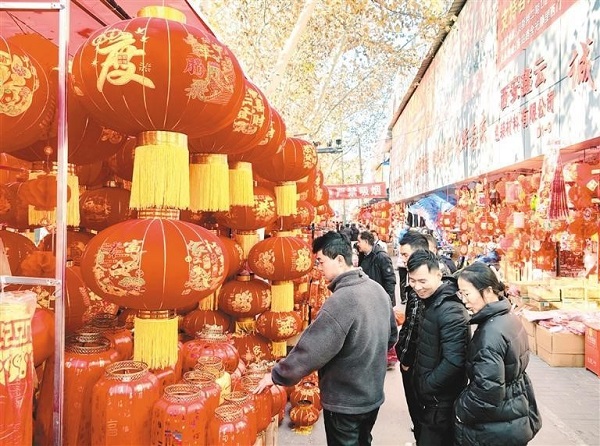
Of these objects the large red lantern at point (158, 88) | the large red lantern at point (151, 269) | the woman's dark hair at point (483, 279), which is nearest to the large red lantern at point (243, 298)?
the woman's dark hair at point (483, 279)

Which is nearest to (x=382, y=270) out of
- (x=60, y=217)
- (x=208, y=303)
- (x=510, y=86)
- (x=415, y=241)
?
(x=415, y=241)

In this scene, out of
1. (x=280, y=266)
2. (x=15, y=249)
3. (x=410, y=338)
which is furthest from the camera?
(x=280, y=266)

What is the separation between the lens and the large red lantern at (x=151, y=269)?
1886mm

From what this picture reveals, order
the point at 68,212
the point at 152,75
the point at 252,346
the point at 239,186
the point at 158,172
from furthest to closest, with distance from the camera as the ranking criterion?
the point at 252,346, the point at 239,186, the point at 68,212, the point at 158,172, the point at 152,75

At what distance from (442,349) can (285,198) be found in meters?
1.83

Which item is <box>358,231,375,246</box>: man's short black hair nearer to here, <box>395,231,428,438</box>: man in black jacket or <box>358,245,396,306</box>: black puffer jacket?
<box>358,245,396,306</box>: black puffer jacket

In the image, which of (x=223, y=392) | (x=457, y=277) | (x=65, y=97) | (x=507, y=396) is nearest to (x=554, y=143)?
(x=457, y=277)

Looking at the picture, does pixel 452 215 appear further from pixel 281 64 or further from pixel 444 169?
pixel 281 64

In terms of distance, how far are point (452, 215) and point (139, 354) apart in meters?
10.9

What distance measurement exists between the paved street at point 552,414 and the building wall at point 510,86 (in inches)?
104

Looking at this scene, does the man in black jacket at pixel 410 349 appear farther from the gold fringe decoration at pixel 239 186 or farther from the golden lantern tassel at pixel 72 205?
the golden lantern tassel at pixel 72 205

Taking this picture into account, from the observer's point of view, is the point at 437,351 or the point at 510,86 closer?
the point at 437,351

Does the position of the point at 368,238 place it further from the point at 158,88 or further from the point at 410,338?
the point at 158,88

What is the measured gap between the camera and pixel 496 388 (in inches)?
97.6
